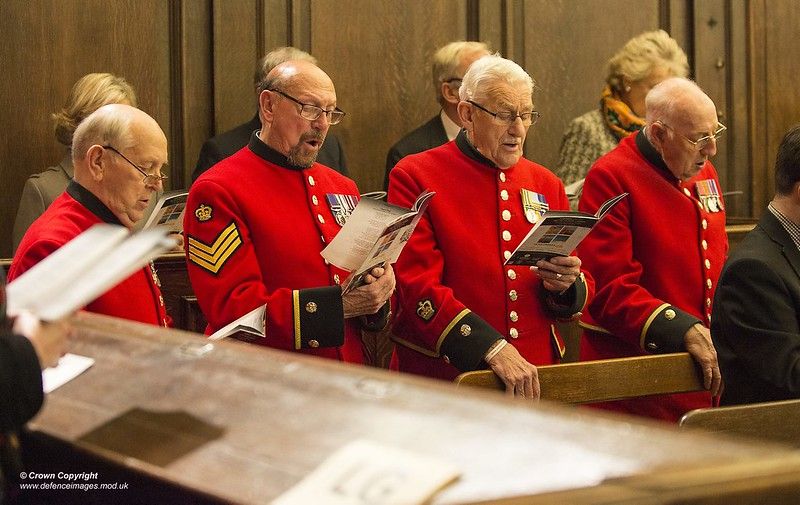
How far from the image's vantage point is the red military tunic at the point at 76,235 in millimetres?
2611

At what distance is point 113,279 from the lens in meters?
1.33

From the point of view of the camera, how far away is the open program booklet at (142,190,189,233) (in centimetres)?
320

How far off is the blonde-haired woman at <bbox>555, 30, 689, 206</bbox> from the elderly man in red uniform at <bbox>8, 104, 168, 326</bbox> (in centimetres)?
207

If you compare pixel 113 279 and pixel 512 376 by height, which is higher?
pixel 113 279

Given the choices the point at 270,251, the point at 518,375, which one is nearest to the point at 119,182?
the point at 270,251

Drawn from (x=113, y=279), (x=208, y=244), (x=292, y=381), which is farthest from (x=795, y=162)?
(x=113, y=279)

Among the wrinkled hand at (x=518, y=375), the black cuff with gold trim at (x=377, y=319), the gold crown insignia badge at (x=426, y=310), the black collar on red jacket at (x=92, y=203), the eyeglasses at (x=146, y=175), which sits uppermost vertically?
the eyeglasses at (x=146, y=175)

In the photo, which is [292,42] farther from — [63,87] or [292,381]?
[292,381]

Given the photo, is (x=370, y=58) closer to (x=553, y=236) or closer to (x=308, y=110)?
(x=308, y=110)

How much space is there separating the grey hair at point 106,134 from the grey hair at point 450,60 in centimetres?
212

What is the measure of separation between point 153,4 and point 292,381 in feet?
12.3

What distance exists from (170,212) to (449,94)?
1.77 metres

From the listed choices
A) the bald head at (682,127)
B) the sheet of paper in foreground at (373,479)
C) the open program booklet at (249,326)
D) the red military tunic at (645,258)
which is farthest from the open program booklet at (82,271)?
the bald head at (682,127)

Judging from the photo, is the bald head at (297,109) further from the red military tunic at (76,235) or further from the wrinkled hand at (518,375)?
the wrinkled hand at (518,375)
